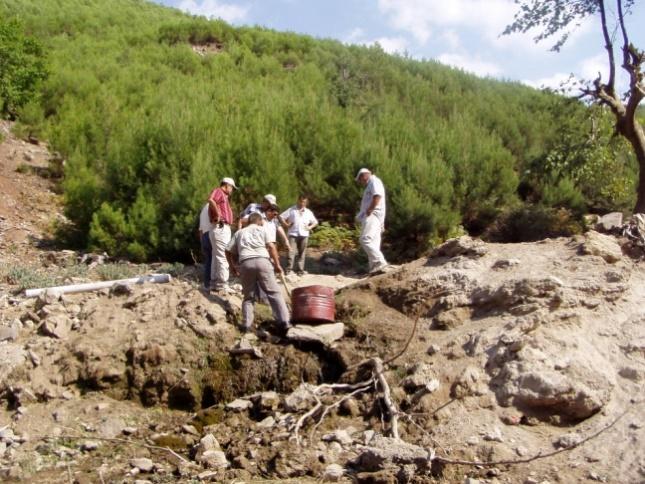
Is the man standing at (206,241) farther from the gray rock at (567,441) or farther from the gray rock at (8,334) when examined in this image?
the gray rock at (567,441)

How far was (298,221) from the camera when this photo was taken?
1107 centimetres

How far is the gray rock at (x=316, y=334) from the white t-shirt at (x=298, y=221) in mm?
2604

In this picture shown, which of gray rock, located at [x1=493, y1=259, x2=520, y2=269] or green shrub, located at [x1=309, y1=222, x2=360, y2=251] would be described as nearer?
gray rock, located at [x1=493, y1=259, x2=520, y2=269]

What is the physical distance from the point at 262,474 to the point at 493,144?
10.5 m

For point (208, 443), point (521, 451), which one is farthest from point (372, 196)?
point (521, 451)

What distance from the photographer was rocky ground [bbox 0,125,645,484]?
6637mm

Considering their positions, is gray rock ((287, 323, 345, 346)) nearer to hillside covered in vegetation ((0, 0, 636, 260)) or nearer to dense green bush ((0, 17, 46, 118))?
hillside covered in vegetation ((0, 0, 636, 260))

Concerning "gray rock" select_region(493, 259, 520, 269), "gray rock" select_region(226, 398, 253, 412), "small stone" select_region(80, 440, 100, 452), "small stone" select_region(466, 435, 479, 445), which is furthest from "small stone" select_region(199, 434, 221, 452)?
"gray rock" select_region(493, 259, 520, 269)

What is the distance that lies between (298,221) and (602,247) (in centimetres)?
423

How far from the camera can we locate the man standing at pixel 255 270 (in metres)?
8.48

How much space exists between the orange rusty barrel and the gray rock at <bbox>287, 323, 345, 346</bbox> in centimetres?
10

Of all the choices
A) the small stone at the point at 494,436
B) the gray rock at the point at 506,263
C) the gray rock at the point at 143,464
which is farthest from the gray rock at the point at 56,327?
the gray rock at the point at 506,263

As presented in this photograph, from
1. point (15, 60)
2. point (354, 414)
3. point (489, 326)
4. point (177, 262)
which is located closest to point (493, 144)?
point (177, 262)

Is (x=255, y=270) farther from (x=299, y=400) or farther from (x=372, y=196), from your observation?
(x=372, y=196)
